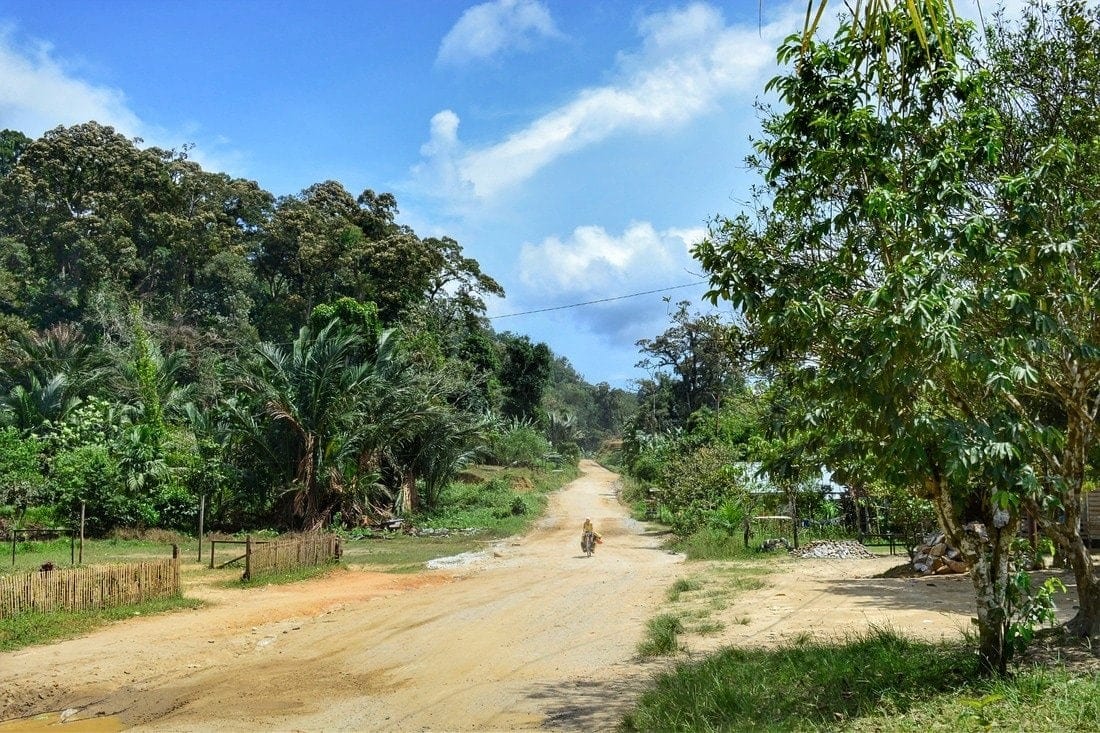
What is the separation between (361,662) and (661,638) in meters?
3.55

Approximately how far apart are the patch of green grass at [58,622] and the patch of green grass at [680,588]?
797cm

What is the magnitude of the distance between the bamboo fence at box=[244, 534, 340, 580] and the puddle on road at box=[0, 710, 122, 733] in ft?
27.1

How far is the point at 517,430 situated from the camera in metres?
52.1

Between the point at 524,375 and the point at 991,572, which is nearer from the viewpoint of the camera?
the point at 991,572

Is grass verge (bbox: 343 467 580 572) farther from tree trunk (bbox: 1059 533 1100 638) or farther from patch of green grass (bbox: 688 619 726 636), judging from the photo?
tree trunk (bbox: 1059 533 1100 638)

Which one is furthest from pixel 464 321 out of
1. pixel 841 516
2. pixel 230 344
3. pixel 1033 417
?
pixel 1033 417

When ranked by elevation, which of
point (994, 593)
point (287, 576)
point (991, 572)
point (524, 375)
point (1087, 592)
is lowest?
point (287, 576)

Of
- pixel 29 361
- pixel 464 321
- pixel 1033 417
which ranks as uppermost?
pixel 464 321

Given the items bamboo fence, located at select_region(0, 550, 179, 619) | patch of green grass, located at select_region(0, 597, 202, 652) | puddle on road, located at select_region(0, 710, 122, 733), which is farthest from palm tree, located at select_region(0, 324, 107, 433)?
puddle on road, located at select_region(0, 710, 122, 733)

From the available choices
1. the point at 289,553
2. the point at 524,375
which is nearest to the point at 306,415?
the point at 289,553

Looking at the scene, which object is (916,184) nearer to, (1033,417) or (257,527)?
(1033,417)

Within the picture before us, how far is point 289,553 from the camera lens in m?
18.2

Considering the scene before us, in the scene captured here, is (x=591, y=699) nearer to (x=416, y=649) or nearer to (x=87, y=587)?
(x=416, y=649)

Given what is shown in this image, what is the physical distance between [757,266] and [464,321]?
44.0 metres
